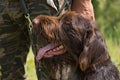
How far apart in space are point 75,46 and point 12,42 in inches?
39.3

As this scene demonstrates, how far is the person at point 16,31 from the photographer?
15.2 ft

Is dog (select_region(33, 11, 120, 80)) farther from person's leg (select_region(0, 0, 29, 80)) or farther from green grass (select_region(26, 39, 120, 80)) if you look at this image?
green grass (select_region(26, 39, 120, 80))

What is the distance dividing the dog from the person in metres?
0.27

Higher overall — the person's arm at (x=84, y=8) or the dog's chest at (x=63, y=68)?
the person's arm at (x=84, y=8)

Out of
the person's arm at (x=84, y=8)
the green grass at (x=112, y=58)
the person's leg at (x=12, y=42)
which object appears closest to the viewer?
the person's arm at (x=84, y=8)

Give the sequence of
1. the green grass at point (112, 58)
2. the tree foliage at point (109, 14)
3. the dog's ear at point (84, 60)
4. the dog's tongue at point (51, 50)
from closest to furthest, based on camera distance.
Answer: the dog's ear at point (84, 60), the dog's tongue at point (51, 50), the green grass at point (112, 58), the tree foliage at point (109, 14)

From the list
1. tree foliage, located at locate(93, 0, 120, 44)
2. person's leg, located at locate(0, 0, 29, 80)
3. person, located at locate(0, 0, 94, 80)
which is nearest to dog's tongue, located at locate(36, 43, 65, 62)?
person, located at locate(0, 0, 94, 80)

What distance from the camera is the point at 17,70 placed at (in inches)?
206

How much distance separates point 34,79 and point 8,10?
6.44ft

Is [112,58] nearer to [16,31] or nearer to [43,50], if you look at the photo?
[16,31]

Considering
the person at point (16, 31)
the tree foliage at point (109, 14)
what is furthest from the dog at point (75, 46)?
the tree foliage at point (109, 14)

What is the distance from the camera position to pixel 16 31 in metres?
4.97

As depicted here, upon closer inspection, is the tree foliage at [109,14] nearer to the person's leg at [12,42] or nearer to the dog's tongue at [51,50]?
the person's leg at [12,42]

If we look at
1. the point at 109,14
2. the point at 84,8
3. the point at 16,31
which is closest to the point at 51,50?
the point at 84,8
